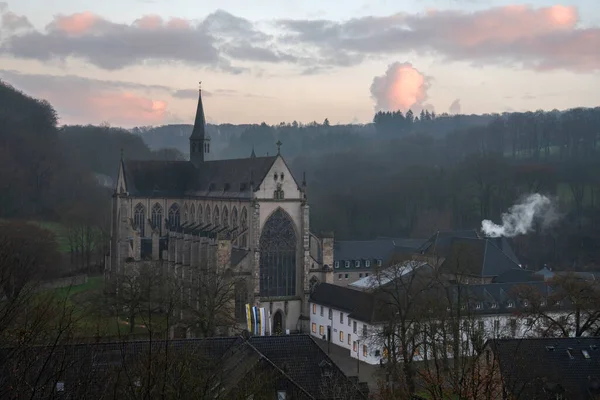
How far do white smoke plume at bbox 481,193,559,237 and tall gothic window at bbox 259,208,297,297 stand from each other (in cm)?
3852

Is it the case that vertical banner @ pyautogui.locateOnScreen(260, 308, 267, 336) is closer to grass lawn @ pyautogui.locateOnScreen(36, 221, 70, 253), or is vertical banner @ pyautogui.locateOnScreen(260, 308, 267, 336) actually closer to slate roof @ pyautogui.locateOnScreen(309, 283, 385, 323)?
slate roof @ pyautogui.locateOnScreen(309, 283, 385, 323)

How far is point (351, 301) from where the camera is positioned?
52.3m

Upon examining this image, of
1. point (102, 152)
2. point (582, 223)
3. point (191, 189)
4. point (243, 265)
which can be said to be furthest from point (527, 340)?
point (102, 152)

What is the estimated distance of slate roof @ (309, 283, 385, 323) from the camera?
4888 cm

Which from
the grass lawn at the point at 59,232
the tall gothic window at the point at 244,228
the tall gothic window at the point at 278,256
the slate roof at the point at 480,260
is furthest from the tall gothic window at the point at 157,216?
the slate roof at the point at 480,260

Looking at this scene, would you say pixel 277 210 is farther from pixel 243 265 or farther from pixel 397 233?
pixel 397 233

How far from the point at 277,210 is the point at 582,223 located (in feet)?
161

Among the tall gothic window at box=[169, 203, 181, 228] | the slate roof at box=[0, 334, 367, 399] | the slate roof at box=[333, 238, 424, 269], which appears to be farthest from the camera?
the slate roof at box=[333, 238, 424, 269]

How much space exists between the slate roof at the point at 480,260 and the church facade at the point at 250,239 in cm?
1206

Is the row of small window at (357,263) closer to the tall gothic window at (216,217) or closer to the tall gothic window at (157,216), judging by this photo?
the tall gothic window at (216,217)

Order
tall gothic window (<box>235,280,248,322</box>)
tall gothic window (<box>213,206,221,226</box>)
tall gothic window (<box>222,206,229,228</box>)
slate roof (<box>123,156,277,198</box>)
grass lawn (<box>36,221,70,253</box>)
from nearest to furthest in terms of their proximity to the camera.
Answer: tall gothic window (<box>235,280,248,322</box>)
tall gothic window (<box>222,206,229,228</box>)
tall gothic window (<box>213,206,221,226</box>)
slate roof (<box>123,156,277,198</box>)
grass lawn (<box>36,221,70,253</box>)

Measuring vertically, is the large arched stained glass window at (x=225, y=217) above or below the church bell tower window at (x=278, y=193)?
below

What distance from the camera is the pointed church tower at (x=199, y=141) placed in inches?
2798

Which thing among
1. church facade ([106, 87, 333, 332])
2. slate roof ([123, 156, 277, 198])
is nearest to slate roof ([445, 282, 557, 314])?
church facade ([106, 87, 333, 332])
